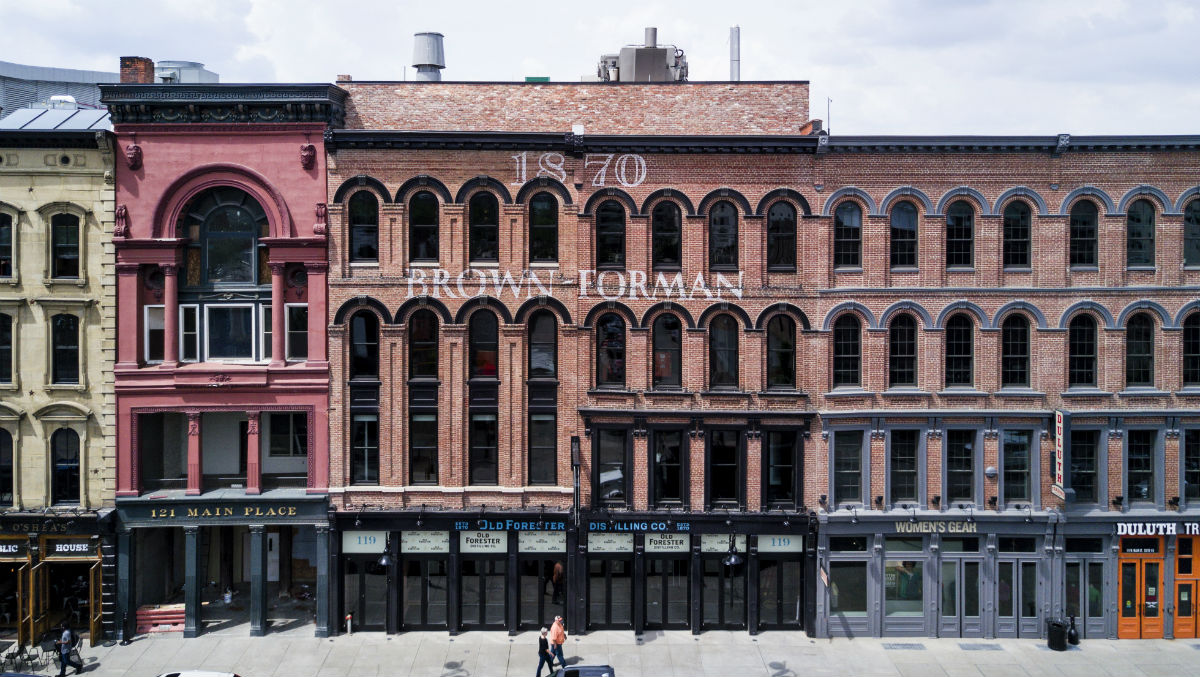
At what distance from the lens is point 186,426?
29188 millimetres

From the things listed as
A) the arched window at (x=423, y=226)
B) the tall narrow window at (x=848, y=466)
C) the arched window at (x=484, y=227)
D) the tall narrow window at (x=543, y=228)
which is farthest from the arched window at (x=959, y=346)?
the arched window at (x=423, y=226)

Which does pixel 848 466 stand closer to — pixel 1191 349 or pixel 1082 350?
pixel 1082 350

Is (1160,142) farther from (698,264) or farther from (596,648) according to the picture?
(596,648)

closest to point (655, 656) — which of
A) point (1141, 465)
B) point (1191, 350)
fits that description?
point (1141, 465)

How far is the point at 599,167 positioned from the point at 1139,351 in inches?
656

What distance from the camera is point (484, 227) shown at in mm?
27172

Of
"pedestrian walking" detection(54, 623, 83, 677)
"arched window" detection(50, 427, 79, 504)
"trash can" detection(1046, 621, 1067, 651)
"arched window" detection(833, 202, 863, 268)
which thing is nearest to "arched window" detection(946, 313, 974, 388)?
"arched window" detection(833, 202, 863, 268)

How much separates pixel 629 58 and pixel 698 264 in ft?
25.4

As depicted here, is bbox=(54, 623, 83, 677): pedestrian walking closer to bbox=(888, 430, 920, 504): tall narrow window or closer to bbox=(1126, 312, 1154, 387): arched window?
bbox=(888, 430, 920, 504): tall narrow window

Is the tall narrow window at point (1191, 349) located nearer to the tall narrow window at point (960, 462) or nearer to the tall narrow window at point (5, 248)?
the tall narrow window at point (5, 248)

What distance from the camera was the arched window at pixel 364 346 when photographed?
1074 inches

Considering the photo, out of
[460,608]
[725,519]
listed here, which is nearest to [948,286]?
[725,519]

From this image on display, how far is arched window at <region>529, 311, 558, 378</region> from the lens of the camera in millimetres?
27328

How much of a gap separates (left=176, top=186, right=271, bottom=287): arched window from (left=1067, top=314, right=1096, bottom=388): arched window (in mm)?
23657
